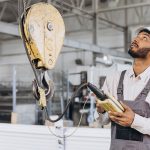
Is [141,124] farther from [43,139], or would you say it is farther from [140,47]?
[43,139]

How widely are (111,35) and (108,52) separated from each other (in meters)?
2.56

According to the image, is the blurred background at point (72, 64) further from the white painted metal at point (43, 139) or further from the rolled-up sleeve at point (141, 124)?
the rolled-up sleeve at point (141, 124)

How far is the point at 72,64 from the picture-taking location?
12.9 meters

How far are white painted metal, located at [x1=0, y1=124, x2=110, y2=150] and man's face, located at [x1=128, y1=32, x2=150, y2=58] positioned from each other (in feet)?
1.89

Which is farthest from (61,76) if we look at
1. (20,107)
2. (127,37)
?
(127,37)

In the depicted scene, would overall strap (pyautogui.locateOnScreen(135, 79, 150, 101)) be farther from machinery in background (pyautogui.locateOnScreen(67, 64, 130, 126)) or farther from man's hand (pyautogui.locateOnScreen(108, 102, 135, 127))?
machinery in background (pyautogui.locateOnScreen(67, 64, 130, 126))

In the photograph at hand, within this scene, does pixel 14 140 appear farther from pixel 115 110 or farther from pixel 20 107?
pixel 20 107

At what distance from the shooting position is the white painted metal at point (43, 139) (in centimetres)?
195

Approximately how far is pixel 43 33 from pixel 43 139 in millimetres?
947

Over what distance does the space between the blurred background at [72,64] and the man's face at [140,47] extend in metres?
0.36

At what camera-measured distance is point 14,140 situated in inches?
86.3

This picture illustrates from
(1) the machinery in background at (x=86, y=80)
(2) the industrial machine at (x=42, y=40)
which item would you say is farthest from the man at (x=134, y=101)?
(1) the machinery in background at (x=86, y=80)

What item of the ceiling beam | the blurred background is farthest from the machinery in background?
the ceiling beam

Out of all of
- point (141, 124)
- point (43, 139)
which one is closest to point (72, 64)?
point (43, 139)
